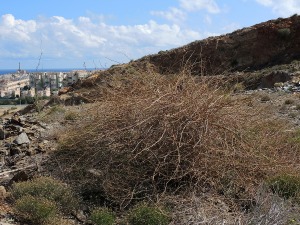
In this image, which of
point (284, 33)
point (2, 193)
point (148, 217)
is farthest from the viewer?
point (284, 33)

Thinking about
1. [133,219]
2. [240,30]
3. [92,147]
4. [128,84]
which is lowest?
[133,219]

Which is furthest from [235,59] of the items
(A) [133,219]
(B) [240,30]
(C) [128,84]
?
(A) [133,219]

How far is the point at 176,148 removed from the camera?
6.25 meters

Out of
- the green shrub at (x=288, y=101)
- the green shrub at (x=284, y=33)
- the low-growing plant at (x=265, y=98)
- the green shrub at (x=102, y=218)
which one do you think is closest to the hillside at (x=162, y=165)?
the green shrub at (x=102, y=218)

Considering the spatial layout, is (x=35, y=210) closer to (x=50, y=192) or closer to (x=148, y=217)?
(x=50, y=192)

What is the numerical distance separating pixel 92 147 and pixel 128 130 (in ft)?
2.43

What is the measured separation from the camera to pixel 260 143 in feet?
22.5

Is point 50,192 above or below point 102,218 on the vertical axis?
above

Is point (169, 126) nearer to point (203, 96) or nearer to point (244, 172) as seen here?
point (203, 96)

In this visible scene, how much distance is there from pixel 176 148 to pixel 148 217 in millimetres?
1318

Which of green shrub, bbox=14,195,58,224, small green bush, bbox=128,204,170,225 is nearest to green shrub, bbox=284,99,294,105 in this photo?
small green bush, bbox=128,204,170,225

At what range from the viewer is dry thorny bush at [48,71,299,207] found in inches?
243

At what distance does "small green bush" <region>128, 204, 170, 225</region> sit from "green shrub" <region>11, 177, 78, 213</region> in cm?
98

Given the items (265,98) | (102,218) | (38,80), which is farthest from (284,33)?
(102,218)
